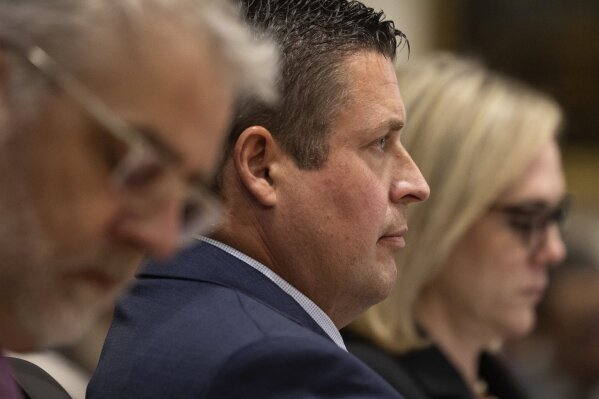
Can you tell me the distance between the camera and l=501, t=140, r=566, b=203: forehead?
3316 millimetres

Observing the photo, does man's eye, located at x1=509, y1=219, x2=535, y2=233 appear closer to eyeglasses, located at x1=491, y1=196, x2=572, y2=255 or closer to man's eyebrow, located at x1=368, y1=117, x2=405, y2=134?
eyeglasses, located at x1=491, y1=196, x2=572, y2=255

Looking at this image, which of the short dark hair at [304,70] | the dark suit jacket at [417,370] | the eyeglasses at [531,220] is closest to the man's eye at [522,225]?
the eyeglasses at [531,220]

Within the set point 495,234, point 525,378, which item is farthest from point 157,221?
point 525,378

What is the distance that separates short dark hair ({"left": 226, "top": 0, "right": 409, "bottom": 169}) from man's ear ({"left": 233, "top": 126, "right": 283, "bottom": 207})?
1cm

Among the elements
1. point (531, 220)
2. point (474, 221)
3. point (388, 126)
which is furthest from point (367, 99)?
point (531, 220)

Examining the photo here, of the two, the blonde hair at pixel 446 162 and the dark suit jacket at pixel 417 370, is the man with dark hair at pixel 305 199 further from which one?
the blonde hair at pixel 446 162

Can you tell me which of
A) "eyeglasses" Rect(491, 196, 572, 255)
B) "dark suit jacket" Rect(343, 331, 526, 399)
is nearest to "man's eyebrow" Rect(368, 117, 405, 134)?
"dark suit jacket" Rect(343, 331, 526, 399)

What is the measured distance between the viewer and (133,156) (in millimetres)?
1131

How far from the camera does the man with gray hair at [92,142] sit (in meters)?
1.12

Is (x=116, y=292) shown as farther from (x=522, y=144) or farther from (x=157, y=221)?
(x=522, y=144)

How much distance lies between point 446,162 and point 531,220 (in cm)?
35

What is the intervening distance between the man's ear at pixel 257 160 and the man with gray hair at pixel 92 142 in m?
0.64

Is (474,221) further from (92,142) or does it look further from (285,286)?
(92,142)

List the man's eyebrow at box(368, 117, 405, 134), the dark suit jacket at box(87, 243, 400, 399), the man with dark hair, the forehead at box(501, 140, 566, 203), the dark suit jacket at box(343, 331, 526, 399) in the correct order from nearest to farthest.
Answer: the dark suit jacket at box(87, 243, 400, 399)
the man with dark hair
the man's eyebrow at box(368, 117, 405, 134)
the dark suit jacket at box(343, 331, 526, 399)
the forehead at box(501, 140, 566, 203)
